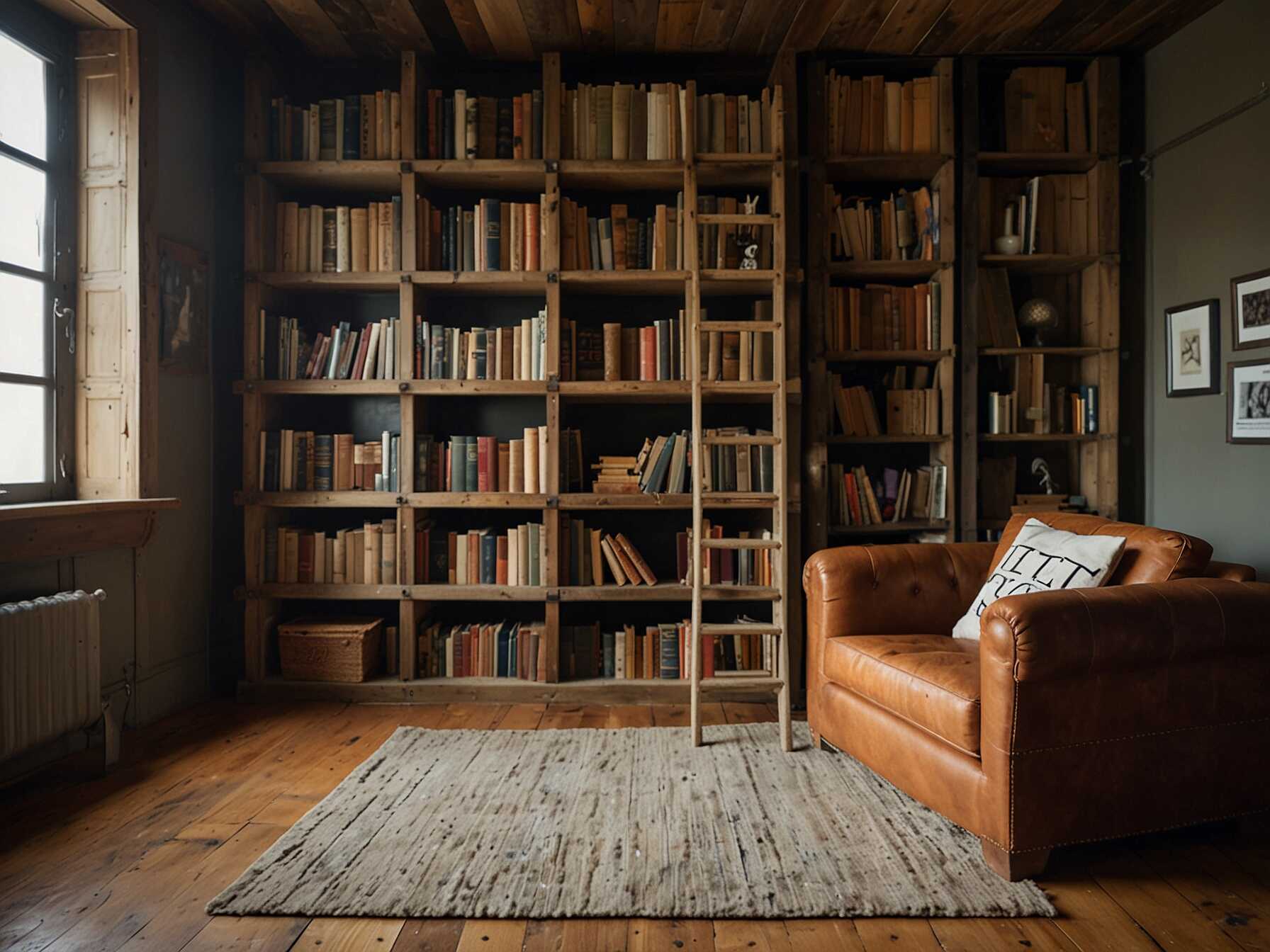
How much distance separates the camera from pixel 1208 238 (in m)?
3.30

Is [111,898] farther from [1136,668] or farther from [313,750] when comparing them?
[1136,668]

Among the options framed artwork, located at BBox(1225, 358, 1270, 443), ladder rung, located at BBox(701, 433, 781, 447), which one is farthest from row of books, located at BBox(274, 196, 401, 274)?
framed artwork, located at BBox(1225, 358, 1270, 443)

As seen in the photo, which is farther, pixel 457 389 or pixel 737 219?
pixel 457 389

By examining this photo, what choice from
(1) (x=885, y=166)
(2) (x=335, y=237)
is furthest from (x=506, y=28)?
(1) (x=885, y=166)

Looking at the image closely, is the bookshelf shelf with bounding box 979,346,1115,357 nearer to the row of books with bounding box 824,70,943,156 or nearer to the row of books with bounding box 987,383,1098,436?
the row of books with bounding box 987,383,1098,436

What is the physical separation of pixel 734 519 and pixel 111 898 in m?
2.73

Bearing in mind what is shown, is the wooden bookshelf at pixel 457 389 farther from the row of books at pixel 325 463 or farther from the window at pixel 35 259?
the window at pixel 35 259

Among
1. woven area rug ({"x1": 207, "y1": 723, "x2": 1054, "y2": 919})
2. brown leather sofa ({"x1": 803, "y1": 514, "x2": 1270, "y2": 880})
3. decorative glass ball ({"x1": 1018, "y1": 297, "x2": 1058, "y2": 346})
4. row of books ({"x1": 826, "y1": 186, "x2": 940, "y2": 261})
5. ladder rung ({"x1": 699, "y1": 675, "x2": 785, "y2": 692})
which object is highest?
row of books ({"x1": 826, "y1": 186, "x2": 940, "y2": 261})

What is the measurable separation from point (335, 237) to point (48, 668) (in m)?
2.07

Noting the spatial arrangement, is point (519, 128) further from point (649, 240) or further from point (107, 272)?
point (107, 272)

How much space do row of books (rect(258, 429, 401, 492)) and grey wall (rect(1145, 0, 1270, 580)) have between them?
3.46m

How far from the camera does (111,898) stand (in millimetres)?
1885

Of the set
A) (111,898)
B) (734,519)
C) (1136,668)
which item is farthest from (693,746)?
(111,898)

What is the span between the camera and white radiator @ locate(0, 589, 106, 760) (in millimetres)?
2344
